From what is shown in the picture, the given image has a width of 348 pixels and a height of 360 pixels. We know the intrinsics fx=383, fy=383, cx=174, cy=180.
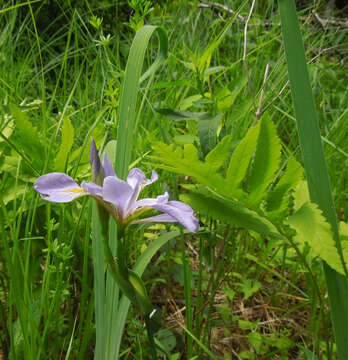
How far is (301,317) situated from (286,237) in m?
0.68

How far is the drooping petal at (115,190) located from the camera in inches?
20.4

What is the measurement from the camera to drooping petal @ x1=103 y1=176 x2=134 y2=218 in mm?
518

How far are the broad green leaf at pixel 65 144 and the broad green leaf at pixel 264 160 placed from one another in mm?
498

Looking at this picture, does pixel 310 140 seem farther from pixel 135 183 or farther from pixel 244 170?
pixel 135 183

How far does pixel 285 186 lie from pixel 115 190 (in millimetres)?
296

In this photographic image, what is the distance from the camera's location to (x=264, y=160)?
0.64 meters

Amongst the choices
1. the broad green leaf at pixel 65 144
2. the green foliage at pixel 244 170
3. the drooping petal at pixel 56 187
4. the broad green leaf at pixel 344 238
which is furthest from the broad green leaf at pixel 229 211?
the broad green leaf at pixel 65 144

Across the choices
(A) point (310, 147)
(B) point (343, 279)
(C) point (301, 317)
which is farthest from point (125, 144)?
(C) point (301, 317)

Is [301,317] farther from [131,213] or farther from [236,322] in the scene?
[131,213]

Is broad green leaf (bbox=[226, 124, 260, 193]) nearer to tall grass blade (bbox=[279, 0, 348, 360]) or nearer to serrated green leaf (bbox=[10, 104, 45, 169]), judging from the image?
tall grass blade (bbox=[279, 0, 348, 360])

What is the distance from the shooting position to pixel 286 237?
0.64 metres

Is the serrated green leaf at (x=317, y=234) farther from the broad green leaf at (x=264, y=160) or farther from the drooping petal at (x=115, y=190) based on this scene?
the drooping petal at (x=115, y=190)

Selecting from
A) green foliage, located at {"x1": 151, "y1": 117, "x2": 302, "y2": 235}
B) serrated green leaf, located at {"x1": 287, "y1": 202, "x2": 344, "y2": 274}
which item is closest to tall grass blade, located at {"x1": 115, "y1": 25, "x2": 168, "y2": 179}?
green foliage, located at {"x1": 151, "y1": 117, "x2": 302, "y2": 235}

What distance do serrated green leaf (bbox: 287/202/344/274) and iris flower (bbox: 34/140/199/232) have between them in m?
0.18
